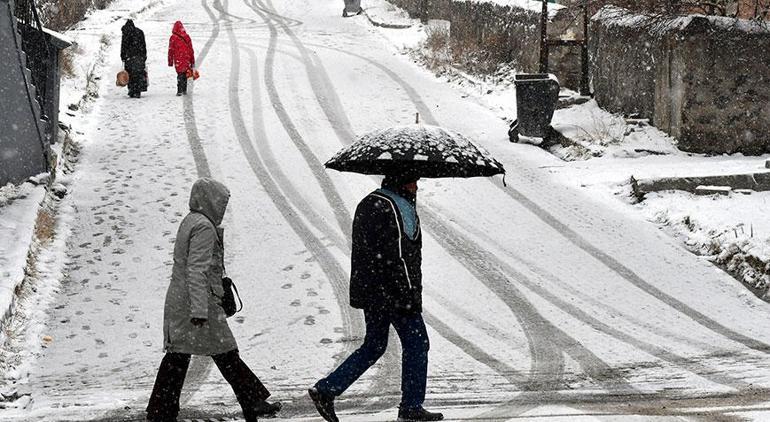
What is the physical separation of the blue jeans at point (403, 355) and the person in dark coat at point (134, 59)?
50.0 ft

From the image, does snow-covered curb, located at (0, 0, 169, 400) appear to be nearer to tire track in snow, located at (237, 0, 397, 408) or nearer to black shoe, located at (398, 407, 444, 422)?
tire track in snow, located at (237, 0, 397, 408)

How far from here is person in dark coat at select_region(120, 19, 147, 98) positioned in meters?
20.3

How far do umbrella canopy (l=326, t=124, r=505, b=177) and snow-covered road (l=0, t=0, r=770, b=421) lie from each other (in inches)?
62.6

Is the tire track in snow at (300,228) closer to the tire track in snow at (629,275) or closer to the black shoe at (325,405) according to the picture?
the black shoe at (325,405)

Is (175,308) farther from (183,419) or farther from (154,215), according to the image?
(154,215)

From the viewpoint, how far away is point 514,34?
22.2m

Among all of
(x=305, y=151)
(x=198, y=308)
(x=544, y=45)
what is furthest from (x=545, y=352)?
(x=544, y=45)

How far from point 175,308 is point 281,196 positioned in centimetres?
780

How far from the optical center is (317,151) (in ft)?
53.7

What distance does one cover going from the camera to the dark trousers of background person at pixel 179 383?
630cm

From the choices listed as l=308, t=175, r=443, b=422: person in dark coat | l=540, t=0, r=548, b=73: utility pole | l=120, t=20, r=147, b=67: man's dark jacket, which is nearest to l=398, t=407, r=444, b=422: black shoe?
l=308, t=175, r=443, b=422: person in dark coat

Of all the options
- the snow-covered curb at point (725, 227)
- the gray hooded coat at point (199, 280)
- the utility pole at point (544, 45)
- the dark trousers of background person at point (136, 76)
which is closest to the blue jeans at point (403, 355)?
the gray hooded coat at point (199, 280)

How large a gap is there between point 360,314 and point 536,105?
7.99 meters

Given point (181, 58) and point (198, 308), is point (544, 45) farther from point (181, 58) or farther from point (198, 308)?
point (198, 308)
